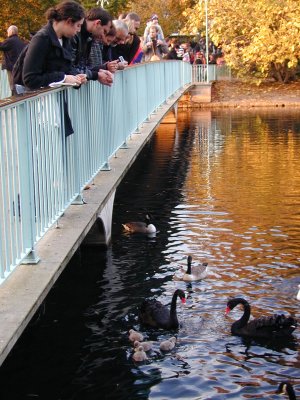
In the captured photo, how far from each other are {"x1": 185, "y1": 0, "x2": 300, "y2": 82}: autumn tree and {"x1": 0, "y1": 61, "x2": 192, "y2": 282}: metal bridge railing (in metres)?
31.8

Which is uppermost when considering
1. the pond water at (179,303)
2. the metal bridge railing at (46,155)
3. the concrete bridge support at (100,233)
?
the metal bridge railing at (46,155)

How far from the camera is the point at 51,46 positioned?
27.5ft

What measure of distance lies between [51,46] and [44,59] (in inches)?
5.5

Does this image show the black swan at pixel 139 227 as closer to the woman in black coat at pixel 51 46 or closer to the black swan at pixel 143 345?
the black swan at pixel 143 345

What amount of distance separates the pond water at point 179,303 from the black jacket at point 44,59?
2.53 meters

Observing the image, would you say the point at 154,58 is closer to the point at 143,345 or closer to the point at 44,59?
the point at 44,59

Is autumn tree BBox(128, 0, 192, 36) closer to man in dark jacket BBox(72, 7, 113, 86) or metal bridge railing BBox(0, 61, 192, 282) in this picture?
metal bridge railing BBox(0, 61, 192, 282)

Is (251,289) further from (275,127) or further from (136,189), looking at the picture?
(275,127)

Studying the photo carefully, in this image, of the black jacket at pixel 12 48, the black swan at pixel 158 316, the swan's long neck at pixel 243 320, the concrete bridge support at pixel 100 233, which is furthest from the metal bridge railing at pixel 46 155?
the black jacket at pixel 12 48

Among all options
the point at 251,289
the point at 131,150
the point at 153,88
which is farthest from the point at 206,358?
the point at 153,88

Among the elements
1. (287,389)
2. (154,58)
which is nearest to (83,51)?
(287,389)

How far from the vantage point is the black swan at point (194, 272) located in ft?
35.4

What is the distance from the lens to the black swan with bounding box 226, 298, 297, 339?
348 inches

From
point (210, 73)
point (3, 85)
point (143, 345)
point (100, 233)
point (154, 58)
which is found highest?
point (154, 58)
